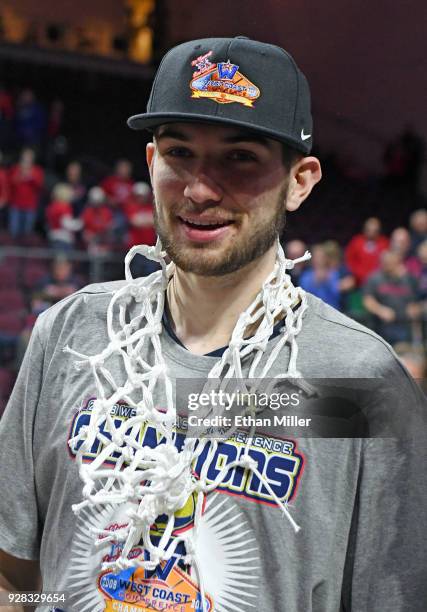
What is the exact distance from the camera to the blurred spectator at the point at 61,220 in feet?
11.6

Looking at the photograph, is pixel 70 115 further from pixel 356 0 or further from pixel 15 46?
pixel 356 0

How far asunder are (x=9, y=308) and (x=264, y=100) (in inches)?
87.8

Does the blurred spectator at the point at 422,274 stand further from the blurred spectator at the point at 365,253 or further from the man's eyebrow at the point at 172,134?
the man's eyebrow at the point at 172,134

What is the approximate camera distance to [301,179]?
730mm

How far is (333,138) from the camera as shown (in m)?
0.77

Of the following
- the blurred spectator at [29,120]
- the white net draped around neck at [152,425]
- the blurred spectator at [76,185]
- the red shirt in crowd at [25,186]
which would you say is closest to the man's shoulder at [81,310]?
the white net draped around neck at [152,425]

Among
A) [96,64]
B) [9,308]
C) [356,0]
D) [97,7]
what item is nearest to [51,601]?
[356,0]

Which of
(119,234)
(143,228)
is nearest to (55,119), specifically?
(119,234)

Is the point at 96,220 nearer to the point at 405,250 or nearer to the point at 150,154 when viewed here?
the point at 405,250

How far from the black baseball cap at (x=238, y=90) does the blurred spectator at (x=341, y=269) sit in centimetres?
23

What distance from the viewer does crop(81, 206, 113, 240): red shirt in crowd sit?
10.2 ft

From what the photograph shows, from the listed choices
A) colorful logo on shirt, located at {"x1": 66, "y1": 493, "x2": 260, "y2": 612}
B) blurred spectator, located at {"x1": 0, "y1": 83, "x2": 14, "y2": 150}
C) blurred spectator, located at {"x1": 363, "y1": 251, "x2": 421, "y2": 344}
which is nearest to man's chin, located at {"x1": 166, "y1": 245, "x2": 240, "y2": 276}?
colorful logo on shirt, located at {"x1": 66, "y1": 493, "x2": 260, "y2": 612}

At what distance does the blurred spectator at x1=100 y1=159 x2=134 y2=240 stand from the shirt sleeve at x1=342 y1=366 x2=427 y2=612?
1799 mm

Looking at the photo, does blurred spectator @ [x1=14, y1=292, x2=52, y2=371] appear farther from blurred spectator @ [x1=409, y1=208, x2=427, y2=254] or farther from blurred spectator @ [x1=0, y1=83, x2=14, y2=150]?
blurred spectator @ [x1=0, y1=83, x2=14, y2=150]
